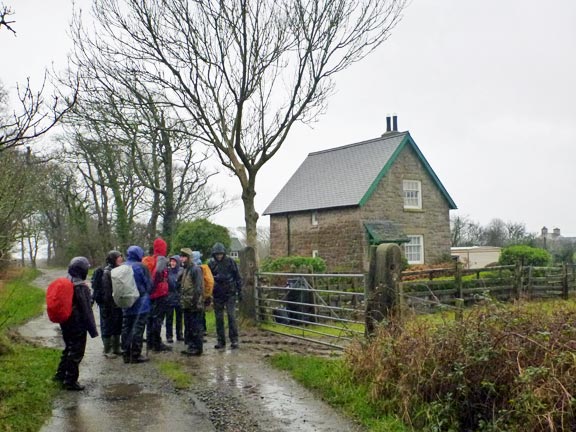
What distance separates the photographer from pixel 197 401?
730 centimetres

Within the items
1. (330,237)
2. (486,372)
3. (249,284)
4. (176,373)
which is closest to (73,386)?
(176,373)

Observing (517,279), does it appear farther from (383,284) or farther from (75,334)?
(75,334)

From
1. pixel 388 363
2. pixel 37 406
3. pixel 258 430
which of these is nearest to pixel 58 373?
pixel 37 406

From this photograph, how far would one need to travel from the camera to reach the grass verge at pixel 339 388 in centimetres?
626

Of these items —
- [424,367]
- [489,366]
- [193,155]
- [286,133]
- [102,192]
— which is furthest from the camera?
[102,192]

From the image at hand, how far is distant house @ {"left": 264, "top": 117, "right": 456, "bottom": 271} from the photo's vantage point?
→ 26.8 meters

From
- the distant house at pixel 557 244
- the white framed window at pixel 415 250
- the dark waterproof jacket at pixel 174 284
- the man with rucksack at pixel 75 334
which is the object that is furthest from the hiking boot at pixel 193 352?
the distant house at pixel 557 244

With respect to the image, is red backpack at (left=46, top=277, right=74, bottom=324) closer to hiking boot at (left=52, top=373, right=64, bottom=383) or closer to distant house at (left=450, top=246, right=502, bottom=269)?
hiking boot at (left=52, top=373, right=64, bottom=383)

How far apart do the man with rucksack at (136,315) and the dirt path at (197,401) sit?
9.7 inches

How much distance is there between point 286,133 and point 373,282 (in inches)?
361

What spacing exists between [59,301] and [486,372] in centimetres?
525

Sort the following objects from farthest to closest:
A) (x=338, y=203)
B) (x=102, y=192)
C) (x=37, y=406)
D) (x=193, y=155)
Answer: (x=102, y=192) → (x=193, y=155) → (x=338, y=203) → (x=37, y=406)

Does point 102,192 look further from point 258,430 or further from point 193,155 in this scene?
point 258,430

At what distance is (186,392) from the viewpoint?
7750 mm
